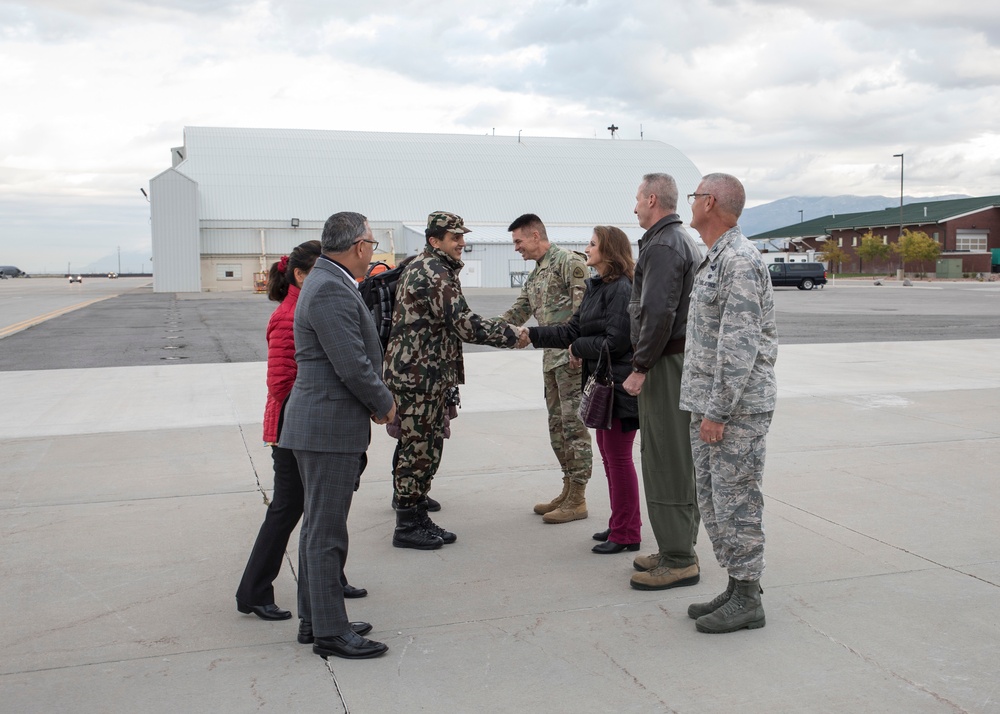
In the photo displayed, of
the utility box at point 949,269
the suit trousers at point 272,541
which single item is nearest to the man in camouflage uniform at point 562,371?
the suit trousers at point 272,541

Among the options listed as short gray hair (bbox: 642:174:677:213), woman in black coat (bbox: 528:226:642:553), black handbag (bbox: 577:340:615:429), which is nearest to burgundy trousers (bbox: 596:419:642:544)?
woman in black coat (bbox: 528:226:642:553)

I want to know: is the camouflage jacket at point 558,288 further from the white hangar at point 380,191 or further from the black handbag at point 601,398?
the white hangar at point 380,191

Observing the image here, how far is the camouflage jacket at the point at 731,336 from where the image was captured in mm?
4055

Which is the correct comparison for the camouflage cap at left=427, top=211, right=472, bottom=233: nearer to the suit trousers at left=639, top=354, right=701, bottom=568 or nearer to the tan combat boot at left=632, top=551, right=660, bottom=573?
the suit trousers at left=639, top=354, right=701, bottom=568

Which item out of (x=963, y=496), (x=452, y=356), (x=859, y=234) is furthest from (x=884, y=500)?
(x=859, y=234)

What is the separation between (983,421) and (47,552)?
832 cm

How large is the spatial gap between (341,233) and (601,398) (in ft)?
6.35

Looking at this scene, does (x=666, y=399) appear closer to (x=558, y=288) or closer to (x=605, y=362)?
(x=605, y=362)

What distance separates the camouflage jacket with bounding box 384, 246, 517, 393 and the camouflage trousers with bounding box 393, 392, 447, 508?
76 mm

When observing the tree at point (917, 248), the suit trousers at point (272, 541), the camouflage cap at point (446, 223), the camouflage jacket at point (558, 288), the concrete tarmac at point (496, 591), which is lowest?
the concrete tarmac at point (496, 591)

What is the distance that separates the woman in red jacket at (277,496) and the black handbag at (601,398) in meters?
1.73

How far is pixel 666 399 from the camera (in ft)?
15.6

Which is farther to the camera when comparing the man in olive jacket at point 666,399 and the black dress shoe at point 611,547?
the black dress shoe at point 611,547

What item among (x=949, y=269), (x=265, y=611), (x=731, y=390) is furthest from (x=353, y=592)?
(x=949, y=269)
